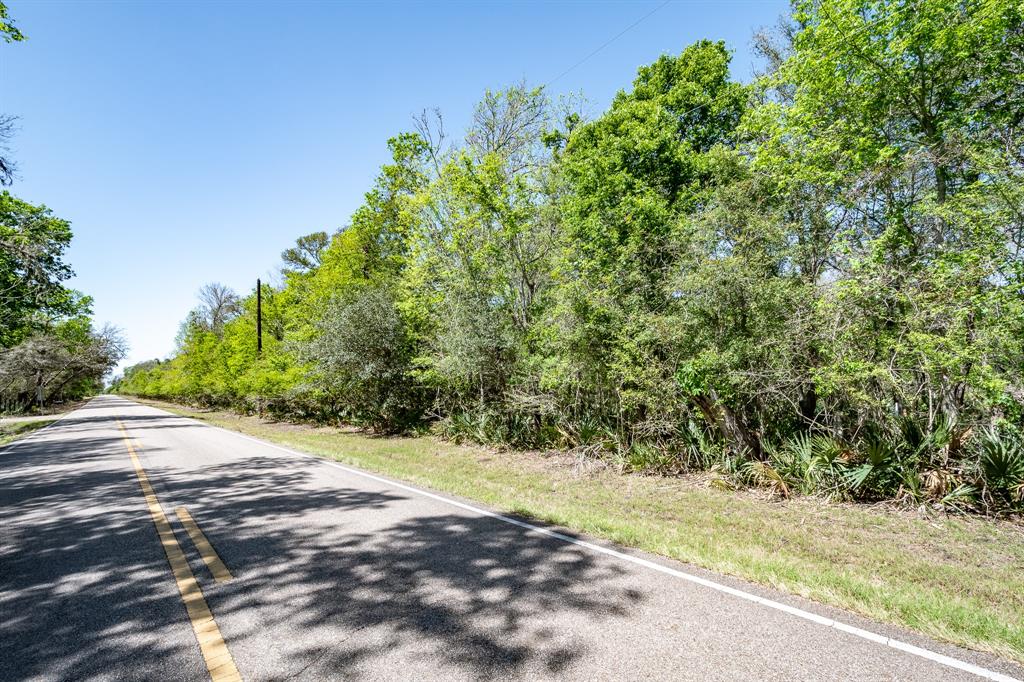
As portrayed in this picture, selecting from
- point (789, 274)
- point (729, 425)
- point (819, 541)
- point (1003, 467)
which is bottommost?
point (819, 541)

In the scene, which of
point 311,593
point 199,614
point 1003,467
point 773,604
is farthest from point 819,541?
point 199,614

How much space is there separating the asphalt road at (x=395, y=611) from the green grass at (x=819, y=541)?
0.43 meters

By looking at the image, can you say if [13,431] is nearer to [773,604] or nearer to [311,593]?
[311,593]

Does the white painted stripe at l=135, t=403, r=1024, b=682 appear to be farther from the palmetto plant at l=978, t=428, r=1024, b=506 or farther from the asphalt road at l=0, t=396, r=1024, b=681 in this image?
the palmetto plant at l=978, t=428, r=1024, b=506

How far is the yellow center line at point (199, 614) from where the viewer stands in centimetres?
292

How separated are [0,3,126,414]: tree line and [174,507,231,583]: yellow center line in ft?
33.5

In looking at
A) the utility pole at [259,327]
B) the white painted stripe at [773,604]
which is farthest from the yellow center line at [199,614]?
the utility pole at [259,327]

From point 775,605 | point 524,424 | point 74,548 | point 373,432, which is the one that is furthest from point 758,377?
point 373,432

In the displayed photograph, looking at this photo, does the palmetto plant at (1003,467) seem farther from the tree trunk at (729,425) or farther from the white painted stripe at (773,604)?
the white painted stripe at (773,604)

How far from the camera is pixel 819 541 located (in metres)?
6.16

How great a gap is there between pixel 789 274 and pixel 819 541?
512 centimetres

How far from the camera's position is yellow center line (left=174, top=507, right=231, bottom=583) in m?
4.42

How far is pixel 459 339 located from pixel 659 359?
6632 millimetres

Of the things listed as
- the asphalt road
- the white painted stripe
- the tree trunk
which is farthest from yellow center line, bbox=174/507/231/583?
the tree trunk
